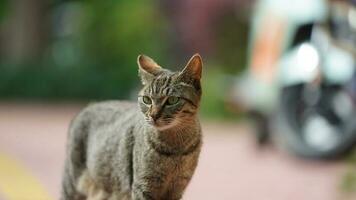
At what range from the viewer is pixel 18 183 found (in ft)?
35.2

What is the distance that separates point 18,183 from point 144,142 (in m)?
5.09

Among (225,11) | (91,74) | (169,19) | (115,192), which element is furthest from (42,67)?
(115,192)

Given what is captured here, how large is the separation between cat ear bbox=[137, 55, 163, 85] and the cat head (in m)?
0.01

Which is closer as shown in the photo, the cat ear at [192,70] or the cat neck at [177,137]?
the cat ear at [192,70]

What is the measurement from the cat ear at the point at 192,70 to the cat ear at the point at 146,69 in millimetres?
226

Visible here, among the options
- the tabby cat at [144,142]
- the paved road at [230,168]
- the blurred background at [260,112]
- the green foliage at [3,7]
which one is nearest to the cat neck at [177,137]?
the tabby cat at [144,142]

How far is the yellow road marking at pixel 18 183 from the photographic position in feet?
31.4

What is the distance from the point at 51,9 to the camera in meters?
30.6


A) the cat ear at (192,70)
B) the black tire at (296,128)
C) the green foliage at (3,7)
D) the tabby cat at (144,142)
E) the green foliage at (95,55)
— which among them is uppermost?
the green foliage at (3,7)

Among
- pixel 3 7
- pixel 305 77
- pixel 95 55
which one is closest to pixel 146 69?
pixel 305 77

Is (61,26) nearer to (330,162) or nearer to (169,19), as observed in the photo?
(169,19)

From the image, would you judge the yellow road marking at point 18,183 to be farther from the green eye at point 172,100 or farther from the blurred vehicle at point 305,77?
the green eye at point 172,100

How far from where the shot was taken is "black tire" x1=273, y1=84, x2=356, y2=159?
11.5 metres

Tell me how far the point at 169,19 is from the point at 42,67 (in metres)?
3.66
